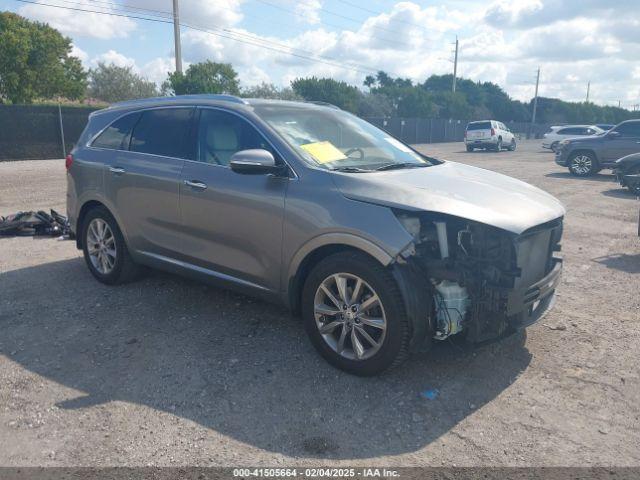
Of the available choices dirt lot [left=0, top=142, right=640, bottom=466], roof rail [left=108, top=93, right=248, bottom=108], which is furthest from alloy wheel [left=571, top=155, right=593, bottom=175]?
roof rail [left=108, top=93, right=248, bottom=108]

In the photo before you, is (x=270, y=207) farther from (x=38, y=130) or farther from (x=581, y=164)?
(x=38, y=130)

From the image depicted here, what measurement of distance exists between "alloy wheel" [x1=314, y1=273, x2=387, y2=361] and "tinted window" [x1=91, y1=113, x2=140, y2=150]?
2.74 meters

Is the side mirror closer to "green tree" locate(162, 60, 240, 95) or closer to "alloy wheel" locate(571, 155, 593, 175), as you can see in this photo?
"alloy wheel" locate(571, 155, 593, 175)

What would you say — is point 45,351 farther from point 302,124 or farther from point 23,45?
point 23,45

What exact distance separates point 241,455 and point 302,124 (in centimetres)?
262

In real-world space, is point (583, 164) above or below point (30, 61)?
A: below

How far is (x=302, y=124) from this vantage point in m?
4.57

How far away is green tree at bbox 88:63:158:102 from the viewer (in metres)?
49.8

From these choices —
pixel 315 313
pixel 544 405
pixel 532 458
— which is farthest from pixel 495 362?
pixel 315 313

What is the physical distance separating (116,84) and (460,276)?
52.2 meters

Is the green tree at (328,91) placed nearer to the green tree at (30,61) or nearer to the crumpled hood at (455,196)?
the green tree at (30,61)

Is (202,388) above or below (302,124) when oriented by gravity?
below

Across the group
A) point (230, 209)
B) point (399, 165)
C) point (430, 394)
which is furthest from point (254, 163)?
point (430, 394)

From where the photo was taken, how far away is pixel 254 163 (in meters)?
3.91
